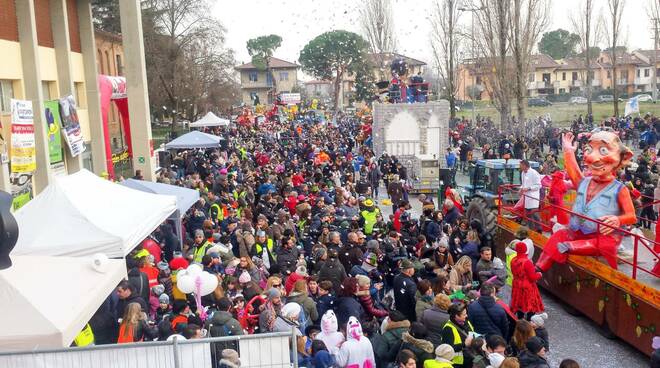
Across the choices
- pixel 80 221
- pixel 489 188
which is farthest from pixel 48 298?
pixel 489 188

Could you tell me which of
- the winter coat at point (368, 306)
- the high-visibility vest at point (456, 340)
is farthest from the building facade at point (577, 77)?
the high-visibility vest at point (456, 340)

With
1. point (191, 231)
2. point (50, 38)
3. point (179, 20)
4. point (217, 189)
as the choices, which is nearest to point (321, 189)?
point (217, 189)

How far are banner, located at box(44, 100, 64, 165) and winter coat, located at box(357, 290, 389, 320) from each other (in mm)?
11643

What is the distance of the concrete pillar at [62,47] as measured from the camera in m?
19.8

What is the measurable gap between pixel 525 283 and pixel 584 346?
1.26m

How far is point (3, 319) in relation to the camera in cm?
574

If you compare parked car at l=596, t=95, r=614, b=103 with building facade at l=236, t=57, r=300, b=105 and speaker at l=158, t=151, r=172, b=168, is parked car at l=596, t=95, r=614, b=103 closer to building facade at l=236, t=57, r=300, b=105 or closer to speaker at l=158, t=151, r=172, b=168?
building facade at l=236, t=57, r=300, b=105

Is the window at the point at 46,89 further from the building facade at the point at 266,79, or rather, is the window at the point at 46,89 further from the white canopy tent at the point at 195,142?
the building facade at the point at 266,79

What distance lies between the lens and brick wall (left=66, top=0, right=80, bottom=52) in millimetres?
21680

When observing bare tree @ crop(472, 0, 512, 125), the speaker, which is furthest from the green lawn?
the speaker

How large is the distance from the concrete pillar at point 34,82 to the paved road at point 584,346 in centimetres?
1232

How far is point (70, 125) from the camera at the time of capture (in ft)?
57.8

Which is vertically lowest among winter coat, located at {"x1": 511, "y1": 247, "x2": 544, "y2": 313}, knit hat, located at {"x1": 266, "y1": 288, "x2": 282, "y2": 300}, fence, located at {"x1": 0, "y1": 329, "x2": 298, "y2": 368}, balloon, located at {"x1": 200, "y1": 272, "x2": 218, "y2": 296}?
winter coat, located at {"x1": 511, "y1": 247, "x2": 544, "y2": 313}

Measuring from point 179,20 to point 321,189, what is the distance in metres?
31.2
